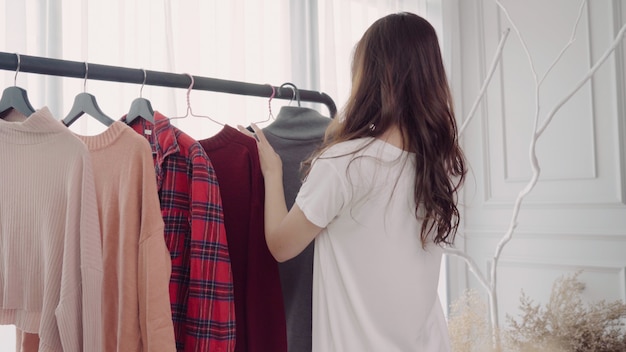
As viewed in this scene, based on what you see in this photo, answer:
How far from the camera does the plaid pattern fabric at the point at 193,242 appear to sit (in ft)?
3.32

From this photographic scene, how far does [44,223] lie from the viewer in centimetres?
97

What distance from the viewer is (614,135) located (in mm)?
2246

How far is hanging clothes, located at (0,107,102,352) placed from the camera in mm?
935

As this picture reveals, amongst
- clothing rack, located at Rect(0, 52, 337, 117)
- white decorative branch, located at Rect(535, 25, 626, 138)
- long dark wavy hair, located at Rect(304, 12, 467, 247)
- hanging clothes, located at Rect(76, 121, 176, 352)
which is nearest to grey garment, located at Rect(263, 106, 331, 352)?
clothing rack, located at Rect(0, 52, 337, 117)

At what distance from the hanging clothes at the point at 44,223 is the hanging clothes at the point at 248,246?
0.29 metres

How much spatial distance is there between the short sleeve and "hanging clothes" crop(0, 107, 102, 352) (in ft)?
1.32

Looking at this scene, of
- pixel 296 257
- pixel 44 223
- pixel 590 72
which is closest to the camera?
pixel 44 223

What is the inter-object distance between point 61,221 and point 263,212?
408 mm

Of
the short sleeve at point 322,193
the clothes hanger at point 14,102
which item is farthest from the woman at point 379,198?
the clothes hanger at point 14,102

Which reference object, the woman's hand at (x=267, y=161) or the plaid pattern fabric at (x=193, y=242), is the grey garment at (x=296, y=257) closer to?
the woman's hand at (x=267, y=161)

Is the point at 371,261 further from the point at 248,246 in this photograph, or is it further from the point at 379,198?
the point at 248,246

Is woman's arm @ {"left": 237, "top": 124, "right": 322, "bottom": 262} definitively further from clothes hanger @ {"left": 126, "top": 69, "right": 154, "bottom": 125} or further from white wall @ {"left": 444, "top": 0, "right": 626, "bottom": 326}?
white wall @ {"left": 444, "top": 0, "right": 626, "bottom": 326}

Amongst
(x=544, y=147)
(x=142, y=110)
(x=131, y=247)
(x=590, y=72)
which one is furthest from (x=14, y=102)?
(x=544, y=147)

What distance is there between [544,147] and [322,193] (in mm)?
1828
